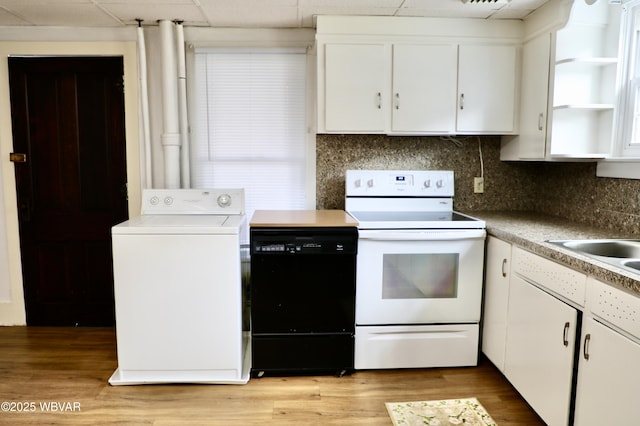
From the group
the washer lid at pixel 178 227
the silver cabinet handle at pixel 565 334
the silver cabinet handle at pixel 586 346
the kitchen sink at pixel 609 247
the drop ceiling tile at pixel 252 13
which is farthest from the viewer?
the drop ceiling tile at pixel 252 13

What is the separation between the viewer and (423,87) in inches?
104

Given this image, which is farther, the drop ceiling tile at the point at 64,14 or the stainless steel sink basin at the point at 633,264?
the drop ceiling tile at the point at 64,14


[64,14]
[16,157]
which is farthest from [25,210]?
[64,14]

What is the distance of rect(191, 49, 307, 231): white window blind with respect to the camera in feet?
9.55

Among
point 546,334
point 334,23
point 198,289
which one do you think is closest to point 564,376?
point 546,334

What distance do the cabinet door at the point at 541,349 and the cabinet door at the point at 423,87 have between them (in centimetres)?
109

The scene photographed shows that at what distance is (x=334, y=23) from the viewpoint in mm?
2594

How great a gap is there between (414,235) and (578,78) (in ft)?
3.94

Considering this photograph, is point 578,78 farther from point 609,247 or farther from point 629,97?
point 609,247

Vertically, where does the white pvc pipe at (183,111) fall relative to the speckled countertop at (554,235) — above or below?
above

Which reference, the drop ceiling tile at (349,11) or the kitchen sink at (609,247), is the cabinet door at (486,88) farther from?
the kitchen sink at (609,247)

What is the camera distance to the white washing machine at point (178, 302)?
7.23 ft

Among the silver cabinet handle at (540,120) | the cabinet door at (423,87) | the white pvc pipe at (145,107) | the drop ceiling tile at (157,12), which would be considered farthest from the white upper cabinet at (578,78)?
the white pvc pipe at (145,107)

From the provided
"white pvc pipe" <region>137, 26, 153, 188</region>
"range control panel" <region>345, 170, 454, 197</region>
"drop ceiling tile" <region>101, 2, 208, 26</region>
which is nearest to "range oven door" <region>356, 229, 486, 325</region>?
"range control panel" <region>345, 170, 454, 197</region>
